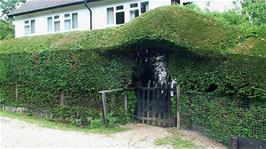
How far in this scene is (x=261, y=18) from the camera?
53.3 ft

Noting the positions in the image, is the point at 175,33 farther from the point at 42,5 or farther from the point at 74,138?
the point at 42,5

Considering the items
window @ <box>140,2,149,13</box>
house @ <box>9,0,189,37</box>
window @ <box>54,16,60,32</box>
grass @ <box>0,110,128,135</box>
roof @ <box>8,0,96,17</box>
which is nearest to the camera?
grass @ <box>0,110,128,135</box>

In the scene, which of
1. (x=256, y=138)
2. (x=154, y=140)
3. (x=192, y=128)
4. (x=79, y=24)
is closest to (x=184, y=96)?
(x=192, y=128)

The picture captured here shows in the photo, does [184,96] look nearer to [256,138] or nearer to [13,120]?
[256,138]

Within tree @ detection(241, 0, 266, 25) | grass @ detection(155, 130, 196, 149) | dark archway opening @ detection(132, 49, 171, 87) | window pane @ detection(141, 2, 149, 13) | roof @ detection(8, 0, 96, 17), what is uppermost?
roof @ detection(8, 0, 96, 17)

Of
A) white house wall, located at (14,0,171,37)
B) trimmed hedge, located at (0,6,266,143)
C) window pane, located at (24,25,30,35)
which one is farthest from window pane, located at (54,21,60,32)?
trimmed hedge, located at (0,6,266,143)

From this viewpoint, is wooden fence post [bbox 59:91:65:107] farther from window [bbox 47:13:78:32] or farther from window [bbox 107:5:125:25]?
window [bbox 47:13:78:32]

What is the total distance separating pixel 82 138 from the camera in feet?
40.9

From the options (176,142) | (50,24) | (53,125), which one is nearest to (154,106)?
(176,142)

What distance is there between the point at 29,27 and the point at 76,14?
6283 millimetres

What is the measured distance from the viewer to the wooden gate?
542 inches

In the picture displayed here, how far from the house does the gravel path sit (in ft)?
41.9

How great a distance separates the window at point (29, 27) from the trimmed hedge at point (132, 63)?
660 inches

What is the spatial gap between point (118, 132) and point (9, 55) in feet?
27.4
